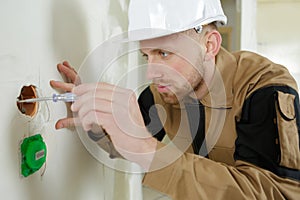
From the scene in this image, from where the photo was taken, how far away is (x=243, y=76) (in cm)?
76

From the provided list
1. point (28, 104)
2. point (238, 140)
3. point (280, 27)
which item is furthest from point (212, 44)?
point (280, 27)

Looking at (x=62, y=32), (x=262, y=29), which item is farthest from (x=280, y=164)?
(x=262, y=29)

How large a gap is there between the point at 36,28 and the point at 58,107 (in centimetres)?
15

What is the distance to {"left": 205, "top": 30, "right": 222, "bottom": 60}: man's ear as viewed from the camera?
768mm

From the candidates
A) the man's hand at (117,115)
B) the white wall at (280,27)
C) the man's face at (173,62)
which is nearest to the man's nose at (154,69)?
the man's face at (173,62)

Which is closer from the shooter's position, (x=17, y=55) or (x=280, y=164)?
(x=17, y=55)

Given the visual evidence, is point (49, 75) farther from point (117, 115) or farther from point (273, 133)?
point (273, 133)

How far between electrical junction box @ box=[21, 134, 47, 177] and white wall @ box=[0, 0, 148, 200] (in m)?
0.01

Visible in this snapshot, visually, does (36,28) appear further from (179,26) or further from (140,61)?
(140,61)

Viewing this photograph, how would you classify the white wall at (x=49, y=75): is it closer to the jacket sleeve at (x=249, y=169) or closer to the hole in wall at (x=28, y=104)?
the hole in wall at (x=28, y=104)

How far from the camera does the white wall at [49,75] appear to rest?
1.37 feet

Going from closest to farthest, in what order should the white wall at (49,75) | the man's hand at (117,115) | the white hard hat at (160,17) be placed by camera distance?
the white wall at (49,75) < the man's hand at (117,115) < the white hard hat at (160,17)

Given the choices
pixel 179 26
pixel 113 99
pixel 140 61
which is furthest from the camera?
pixel 140 61

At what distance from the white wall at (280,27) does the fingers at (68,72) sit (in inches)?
67.0
